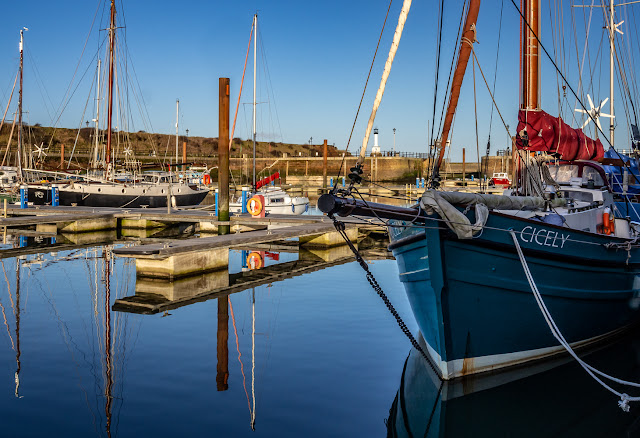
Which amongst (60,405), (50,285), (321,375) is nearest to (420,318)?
(321,375)

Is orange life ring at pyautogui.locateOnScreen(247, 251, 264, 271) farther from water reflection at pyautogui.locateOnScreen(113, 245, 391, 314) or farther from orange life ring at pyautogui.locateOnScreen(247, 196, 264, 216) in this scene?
orange life ring at pyautogui.locateOnScreen(247, 196, 264, 216)

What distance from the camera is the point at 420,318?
376 inches

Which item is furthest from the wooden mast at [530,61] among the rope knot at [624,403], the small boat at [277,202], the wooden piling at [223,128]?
the small boat at [277,202]

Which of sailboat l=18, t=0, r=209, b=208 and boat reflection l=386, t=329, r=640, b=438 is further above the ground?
sailboat l=18, t=0, r=209, b=208

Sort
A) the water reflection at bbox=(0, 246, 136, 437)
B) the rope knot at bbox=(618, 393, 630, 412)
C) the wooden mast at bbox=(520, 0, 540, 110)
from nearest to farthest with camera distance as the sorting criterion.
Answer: the rope knot at bbox=(618, 393, 630, 412)
the water reflection at bbox=(0, 246, 136, 437)
the wooden mast at bbox=(520, 0, 540, 110)

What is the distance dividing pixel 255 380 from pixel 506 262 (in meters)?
4.11

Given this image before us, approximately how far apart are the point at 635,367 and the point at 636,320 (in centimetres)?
244

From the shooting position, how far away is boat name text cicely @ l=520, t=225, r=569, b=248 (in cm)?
856

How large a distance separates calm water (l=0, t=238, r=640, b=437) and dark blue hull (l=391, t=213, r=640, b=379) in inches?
20.6

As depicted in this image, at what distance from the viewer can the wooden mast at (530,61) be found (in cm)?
1152

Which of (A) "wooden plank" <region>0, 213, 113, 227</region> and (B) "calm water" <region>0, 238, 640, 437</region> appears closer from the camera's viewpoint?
(B) "calm water" <region>0, 238, 640, 437</region>

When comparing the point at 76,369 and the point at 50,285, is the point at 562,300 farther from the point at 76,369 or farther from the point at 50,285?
the point at 50,285

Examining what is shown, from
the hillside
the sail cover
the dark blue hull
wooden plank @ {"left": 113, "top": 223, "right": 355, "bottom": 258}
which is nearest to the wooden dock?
wooden plank @ {"left": 113, "top": 223, "right": 355, "bottom": 258}

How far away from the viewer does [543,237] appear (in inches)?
343
